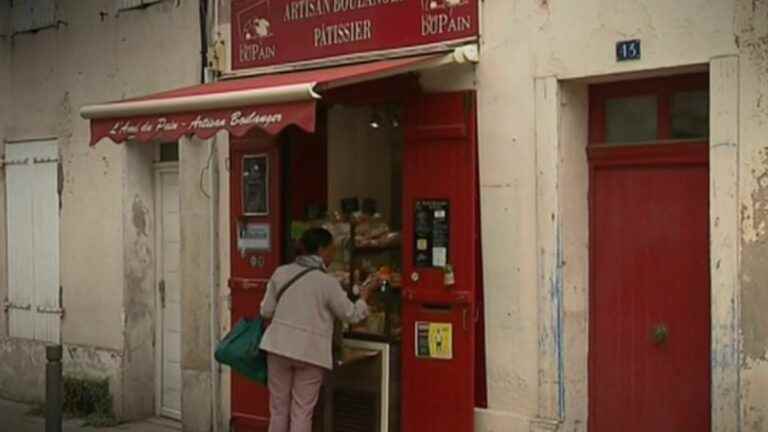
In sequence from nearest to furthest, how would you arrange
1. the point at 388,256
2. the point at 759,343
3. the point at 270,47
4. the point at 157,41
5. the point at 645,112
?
the point at 759,343 → the point at 645,112 → the point at 388,256 → the point at 270,47 → the point at 157,41

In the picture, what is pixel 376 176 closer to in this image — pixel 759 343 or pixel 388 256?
pixel 388 256

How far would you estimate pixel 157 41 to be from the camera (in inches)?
343

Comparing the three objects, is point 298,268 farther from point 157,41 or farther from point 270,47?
point 157,41

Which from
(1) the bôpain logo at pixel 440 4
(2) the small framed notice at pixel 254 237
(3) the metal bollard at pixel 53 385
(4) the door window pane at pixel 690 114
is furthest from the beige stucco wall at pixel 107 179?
(4) the door window pane at pixel 690 114

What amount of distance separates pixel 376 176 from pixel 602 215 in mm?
2196

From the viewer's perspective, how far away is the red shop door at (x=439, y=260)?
256 inches

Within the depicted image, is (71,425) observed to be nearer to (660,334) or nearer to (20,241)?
(20,241)

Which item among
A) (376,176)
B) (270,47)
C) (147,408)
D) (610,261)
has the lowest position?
(147,408)

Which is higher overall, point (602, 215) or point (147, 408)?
point (602, 215)

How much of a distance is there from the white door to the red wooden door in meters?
4.11

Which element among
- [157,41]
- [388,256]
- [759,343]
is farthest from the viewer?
[157,41]

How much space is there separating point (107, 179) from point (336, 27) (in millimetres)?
3069

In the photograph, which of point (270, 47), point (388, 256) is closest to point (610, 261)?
point (388, 256)

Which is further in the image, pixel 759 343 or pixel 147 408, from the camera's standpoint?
pixel 147 408
